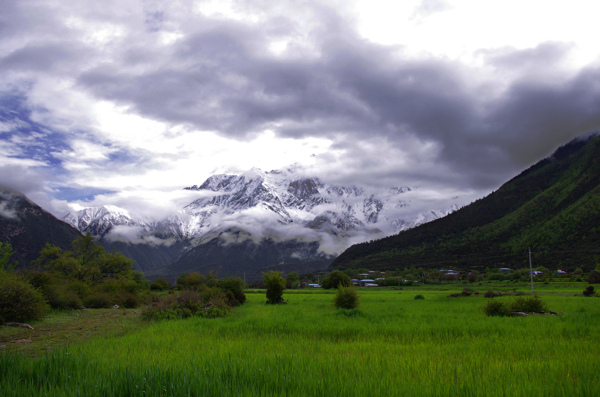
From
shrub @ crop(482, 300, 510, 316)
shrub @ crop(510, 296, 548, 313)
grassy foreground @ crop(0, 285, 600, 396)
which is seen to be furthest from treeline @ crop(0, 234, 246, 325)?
shrub @ crop(510, 296, 548, 313)

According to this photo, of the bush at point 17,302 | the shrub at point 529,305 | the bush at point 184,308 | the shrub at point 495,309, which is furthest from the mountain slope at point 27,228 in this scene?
the shrub at point 529,305

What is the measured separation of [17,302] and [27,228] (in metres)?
139

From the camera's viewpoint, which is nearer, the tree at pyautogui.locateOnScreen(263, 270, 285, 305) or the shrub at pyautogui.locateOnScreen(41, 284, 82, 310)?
the shrub at pyautogui.locateOnScreen(41, 284, 82, 310)

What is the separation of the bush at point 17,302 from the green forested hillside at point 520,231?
104646 millimetres

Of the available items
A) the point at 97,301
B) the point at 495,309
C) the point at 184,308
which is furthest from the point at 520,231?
the point at 97,301

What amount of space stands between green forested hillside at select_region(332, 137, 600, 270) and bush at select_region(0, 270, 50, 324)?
104646mm

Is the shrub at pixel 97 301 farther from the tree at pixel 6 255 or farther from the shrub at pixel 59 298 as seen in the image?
the tree at pixel 6 255

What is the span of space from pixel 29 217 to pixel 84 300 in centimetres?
13538

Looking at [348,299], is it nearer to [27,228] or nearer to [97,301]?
[97,301]

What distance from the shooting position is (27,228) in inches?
4877

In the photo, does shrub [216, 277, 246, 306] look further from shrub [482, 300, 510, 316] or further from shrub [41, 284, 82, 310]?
shrub [482, 300, 510, 316]

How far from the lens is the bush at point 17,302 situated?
15.6 metres

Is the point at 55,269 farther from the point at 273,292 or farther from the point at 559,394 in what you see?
the point at 559,394

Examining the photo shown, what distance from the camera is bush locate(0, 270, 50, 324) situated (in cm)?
1556
